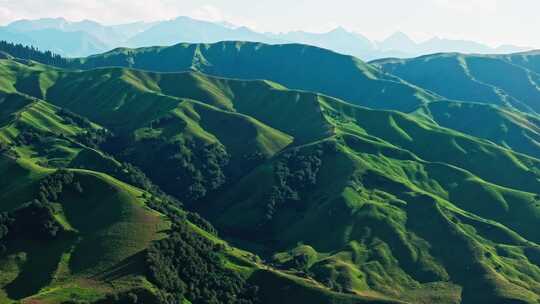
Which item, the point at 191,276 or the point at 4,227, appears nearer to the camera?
the point at 191,276

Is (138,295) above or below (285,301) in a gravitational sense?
above

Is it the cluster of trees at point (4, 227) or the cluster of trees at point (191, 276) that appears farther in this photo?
the cluster of trees at point (4, 227)

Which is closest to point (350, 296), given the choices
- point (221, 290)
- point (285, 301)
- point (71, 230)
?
point (285, 301)

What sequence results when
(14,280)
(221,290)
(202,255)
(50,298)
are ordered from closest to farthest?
(50,298)
(14,280)
(221,290)
(202,255)

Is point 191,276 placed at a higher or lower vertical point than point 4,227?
lower

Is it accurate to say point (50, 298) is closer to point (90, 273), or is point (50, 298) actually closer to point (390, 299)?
point (90, 273)

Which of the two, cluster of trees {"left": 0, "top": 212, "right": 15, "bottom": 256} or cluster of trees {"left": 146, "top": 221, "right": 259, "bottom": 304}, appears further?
cluster of trees {"left": 0, "top": 212, "right": 15, "bottom": 256}

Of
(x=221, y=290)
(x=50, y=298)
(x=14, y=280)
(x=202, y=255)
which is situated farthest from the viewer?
(x=202, y=255)

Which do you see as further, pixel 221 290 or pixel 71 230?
pixel 71 230
